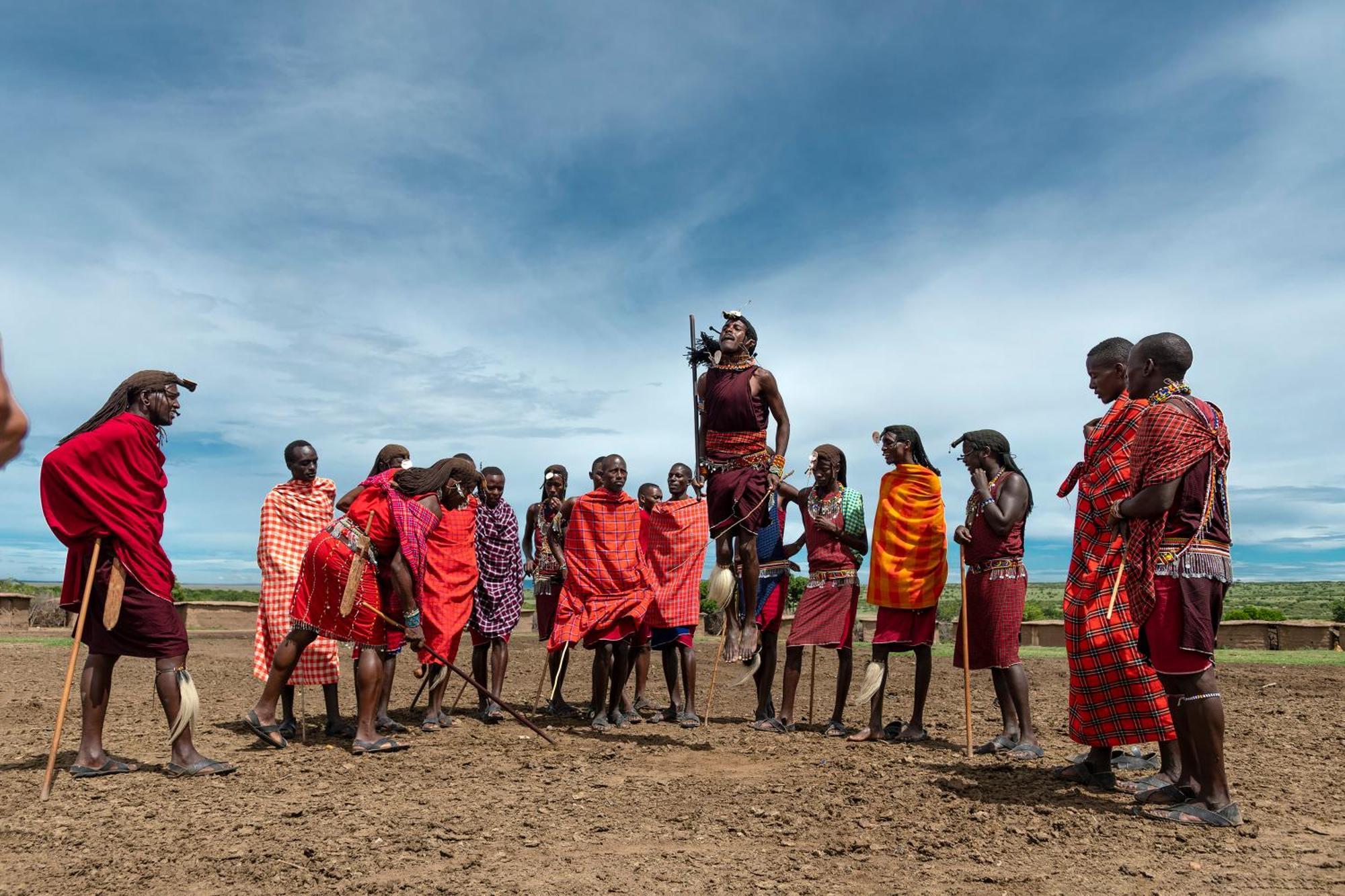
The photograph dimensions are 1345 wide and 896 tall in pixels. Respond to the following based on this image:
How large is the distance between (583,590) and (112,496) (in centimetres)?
360

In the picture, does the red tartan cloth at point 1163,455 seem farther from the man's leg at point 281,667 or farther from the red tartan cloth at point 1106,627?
the man's leg at point 281,667

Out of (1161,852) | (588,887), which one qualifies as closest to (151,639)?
(588,887)

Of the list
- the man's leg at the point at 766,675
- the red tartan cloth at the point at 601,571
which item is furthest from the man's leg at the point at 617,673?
the man's leg at the point at 766,675

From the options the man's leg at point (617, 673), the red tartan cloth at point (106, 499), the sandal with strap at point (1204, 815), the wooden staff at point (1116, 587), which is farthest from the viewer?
the man's leg at point (617, 673)

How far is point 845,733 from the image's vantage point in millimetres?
7277

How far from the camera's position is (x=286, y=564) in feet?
23.4

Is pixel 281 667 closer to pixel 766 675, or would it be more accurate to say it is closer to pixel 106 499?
pixel 106 499

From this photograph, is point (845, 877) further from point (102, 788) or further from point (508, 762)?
point (102, 788)

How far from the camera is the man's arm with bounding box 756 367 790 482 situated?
22.1 feet

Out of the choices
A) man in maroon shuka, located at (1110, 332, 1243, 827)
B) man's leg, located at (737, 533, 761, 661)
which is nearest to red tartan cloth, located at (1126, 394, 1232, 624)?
man in maroon shuka, located at (1110, 332, 1243, 827)

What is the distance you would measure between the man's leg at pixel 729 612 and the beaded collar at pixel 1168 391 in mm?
2942

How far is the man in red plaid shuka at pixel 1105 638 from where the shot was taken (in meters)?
5.08

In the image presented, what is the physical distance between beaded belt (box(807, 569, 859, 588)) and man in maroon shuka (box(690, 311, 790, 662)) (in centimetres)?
90

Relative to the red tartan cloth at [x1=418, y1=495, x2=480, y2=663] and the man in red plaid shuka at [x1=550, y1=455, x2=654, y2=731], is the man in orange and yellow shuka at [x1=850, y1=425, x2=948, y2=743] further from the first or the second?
the red tartan cloth at [x1=418, y1=495, x2=480, y2=663]
